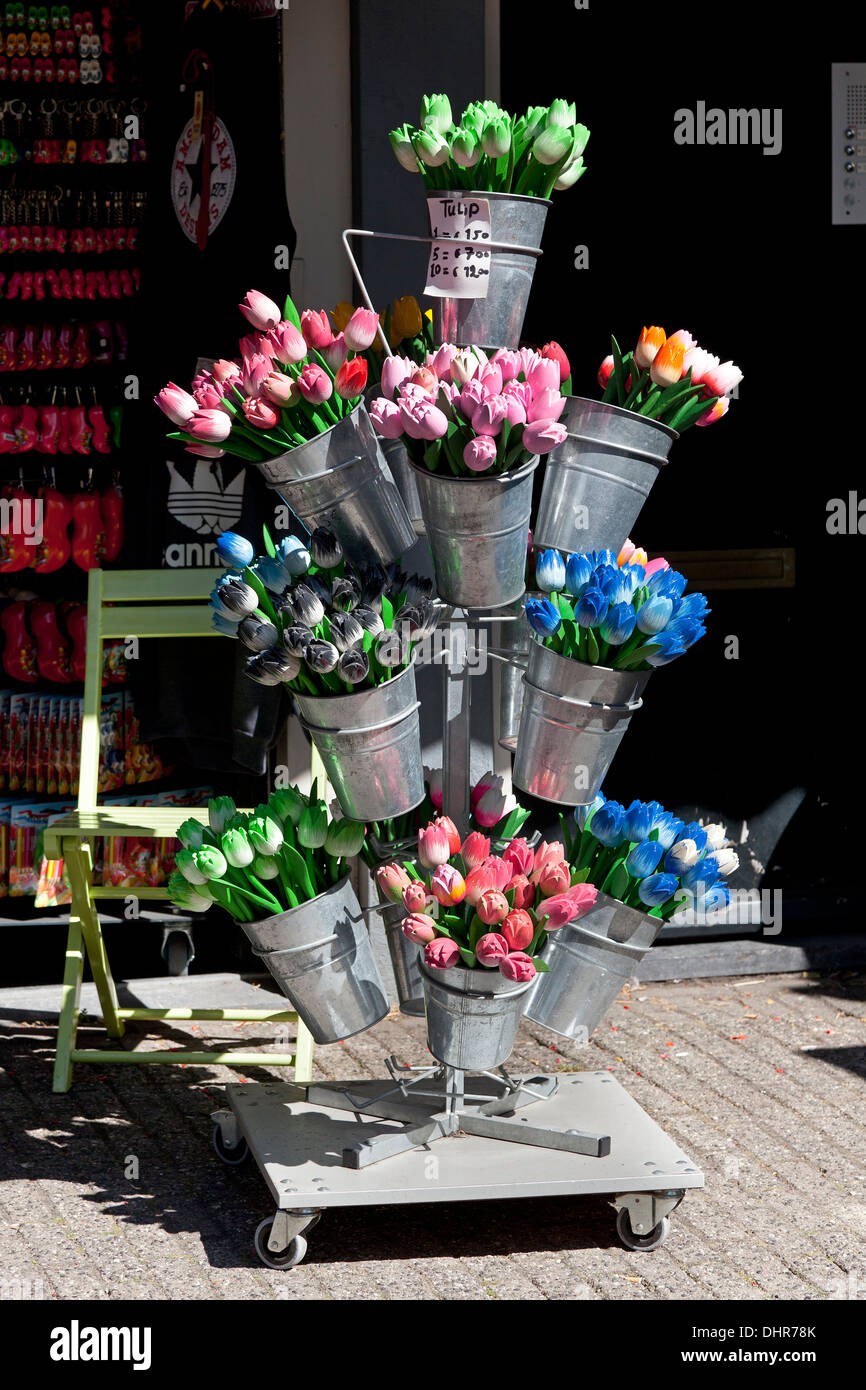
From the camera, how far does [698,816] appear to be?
5.35 metres

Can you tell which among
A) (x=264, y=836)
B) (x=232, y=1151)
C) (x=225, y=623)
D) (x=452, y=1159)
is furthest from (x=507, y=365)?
(x=232, y=1151)

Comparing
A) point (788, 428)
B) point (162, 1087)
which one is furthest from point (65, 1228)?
point (788, 428)

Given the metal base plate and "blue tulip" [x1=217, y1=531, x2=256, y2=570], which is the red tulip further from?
the metal base plate

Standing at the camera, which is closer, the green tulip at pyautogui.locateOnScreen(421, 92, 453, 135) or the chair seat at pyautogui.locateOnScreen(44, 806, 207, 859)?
the green tulip at pyautogui.locateOnScreen(421, 92, 453, 135)

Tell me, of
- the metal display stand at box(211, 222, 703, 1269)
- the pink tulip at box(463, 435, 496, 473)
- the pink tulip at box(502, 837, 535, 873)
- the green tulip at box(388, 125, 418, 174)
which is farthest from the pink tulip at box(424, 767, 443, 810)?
the green tulip at box(388, 125, 418, 174)

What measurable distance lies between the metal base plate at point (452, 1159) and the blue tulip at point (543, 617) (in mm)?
1086

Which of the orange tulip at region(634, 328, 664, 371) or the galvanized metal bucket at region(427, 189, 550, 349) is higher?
the galvanized metal bucket at region(427, 189, 550, 349)

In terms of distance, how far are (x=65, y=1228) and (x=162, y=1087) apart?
84 centimetres

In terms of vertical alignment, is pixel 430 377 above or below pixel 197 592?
above

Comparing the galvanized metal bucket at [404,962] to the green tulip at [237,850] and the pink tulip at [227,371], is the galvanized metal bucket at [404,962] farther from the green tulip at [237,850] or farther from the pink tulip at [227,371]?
the pink tulip at [227,371]

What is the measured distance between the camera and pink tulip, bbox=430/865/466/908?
125 inches

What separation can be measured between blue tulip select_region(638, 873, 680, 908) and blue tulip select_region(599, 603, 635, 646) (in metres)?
0.53

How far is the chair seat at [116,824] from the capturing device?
163 inches

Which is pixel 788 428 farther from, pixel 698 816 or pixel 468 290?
pixel 468 290
